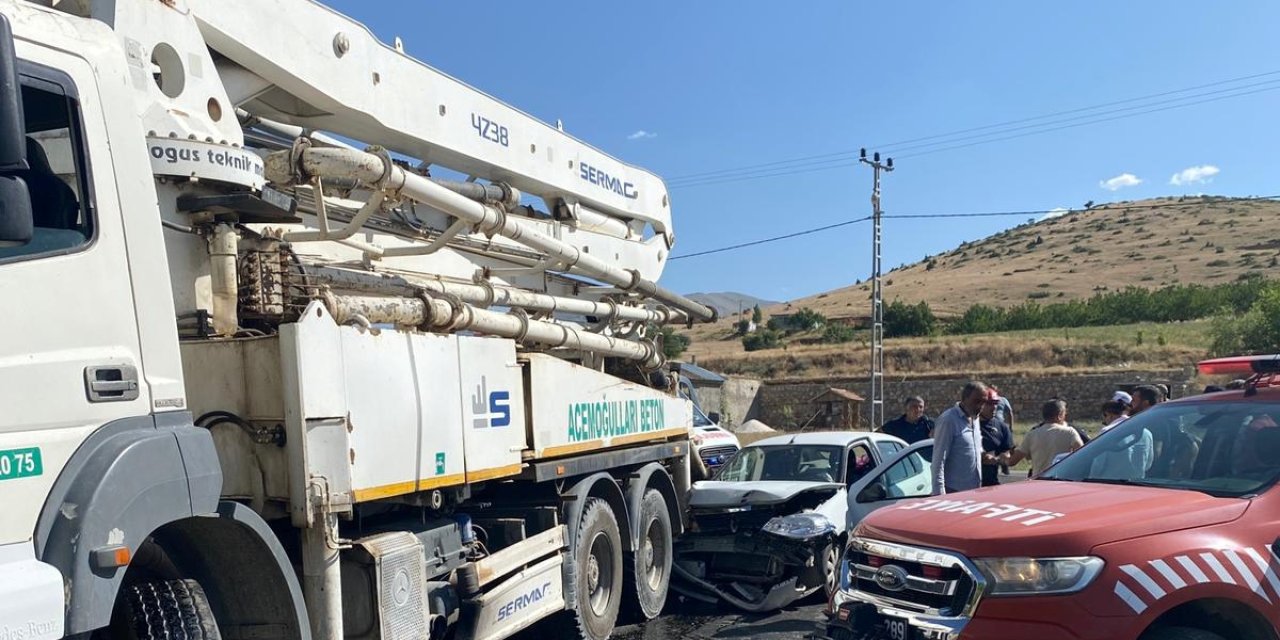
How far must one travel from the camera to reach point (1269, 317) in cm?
3934

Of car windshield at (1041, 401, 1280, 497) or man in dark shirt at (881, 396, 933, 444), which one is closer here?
car windshield at (1041, 401, 1280, 497)

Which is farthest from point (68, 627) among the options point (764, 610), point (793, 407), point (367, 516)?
point (793, 407)

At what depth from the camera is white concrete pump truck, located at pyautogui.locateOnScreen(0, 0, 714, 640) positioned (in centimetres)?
321

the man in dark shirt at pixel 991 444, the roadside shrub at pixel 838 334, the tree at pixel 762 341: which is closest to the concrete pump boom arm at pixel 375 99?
the man in dark shirt at pixel 991 444

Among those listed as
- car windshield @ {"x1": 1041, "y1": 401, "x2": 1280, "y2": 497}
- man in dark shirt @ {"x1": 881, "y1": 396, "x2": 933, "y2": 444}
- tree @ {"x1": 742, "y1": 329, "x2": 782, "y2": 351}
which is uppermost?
car windshield @ {"x1": 1041, "y1": 401, "x2": 1280, "y2": 497}

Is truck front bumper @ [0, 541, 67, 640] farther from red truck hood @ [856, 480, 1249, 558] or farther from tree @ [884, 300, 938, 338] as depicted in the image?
tree @ [884, 300, 938, 338]

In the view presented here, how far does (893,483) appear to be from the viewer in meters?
8.52

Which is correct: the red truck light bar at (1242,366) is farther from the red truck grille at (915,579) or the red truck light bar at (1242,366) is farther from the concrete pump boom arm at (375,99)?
the concrete pump boom arm at (375,99)

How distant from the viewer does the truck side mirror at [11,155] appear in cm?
284

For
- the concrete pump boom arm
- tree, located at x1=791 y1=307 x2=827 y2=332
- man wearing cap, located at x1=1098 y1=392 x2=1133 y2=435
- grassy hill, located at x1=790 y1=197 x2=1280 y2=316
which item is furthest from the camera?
grassy hill, located at x1=790 y1=197 x2=1280 y2=316

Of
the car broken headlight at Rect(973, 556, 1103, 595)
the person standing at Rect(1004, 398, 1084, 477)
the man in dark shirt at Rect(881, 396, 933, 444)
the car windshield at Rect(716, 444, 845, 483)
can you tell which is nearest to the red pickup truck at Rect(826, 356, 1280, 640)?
the car broken headlight at Rect(973, 556, 1103, 595)

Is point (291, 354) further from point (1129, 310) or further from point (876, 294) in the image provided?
point (1129, 310)

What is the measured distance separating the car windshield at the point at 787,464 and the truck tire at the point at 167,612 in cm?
619

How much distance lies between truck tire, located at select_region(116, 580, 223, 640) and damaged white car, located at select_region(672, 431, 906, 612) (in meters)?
5.14
